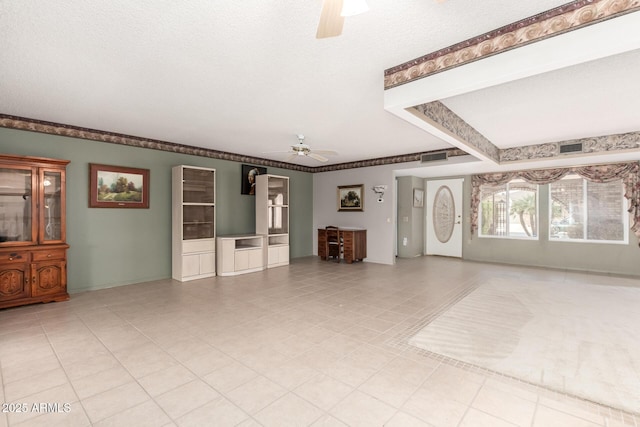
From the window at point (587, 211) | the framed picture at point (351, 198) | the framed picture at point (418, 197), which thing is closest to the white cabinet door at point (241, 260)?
the framed picture at point (351, 198)

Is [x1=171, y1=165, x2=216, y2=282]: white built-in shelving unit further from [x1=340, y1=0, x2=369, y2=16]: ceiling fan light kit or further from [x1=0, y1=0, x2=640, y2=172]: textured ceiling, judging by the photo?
[x1=340, y1=0, x2=369, y2=16]: ceiling fan light kit

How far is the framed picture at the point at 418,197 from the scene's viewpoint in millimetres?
8656

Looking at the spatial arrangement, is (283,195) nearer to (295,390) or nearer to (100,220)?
(100,220)

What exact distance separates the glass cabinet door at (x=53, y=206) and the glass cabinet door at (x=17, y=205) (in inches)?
6.0

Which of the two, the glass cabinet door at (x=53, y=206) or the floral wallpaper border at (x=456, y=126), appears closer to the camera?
the floral wallpaper border at (x=456, y=126)

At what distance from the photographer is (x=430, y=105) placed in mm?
3514

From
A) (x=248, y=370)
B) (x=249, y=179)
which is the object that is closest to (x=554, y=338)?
(x=248, y=370)

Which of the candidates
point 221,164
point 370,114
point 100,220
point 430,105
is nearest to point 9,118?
point 100,220

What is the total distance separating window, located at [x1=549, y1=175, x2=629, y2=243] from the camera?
6434 millimetres

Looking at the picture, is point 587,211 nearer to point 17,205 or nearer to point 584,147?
point 584,147

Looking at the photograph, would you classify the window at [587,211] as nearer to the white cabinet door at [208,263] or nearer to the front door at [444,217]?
the front door at [444,217]

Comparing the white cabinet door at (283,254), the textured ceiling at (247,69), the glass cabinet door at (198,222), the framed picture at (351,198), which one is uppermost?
the textured ceiling at (247,69)

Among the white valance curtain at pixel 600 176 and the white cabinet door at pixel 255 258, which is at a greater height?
the white valance curtain at pixel 600 176

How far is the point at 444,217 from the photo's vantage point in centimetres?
879
